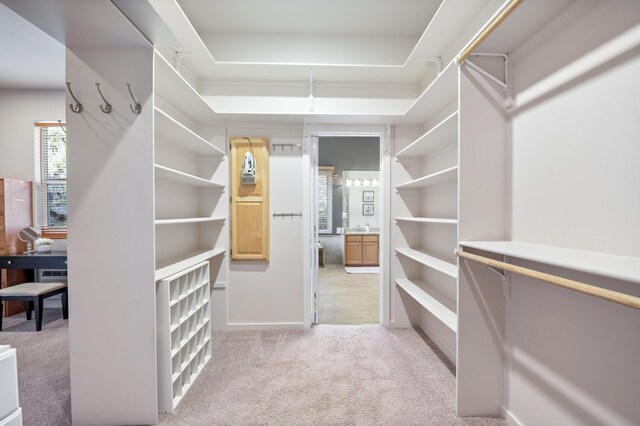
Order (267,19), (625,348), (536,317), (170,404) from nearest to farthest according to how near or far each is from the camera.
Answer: (625,348), (536,317), (170,404), (267,19)

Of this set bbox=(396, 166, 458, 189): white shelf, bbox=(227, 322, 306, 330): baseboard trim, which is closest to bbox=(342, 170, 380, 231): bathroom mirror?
bbox=(396, 166, 458, 189): white shelf

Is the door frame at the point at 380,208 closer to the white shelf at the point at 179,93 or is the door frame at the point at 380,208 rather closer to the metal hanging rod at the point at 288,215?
the metal hanging rod at the point at 288,215

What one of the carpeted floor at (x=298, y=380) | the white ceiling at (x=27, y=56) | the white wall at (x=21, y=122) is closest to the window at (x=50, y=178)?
the white wall at (x=21, y=122)

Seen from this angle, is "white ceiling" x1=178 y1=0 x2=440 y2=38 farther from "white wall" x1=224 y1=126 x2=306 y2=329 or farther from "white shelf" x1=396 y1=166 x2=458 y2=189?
"white shelf" x1=396 y1=166 x2=458 y2=189

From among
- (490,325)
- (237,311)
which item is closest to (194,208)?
(237,311)

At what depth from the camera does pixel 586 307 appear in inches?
46.1

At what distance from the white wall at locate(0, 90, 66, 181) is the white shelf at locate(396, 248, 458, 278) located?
5029mm

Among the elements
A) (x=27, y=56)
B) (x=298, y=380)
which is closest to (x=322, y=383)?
(x=298, y=380)

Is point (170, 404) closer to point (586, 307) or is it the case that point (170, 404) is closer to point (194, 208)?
point (194, 208)

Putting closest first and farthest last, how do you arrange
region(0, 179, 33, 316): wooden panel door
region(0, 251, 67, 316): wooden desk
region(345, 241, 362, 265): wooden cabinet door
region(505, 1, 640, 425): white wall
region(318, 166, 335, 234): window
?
region(505, 1, 640, 425): white wall
region(0, 251, 67, 316): wooden desk
region(0, 179, 33, 316): wooden panel door
region(345, 241, 362, 265): wooden cabinet door
region(318, 166, 335, 234): window

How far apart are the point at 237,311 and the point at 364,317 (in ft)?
5.15

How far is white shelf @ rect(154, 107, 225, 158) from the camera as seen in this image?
1.86m

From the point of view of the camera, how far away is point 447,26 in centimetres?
201

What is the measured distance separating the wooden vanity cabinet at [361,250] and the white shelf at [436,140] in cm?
345
